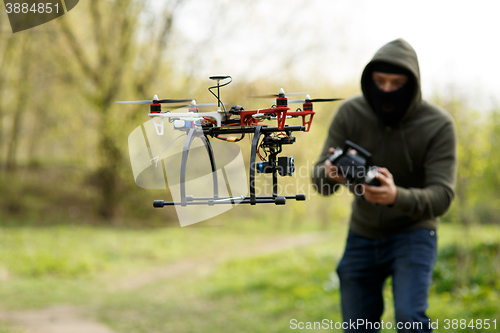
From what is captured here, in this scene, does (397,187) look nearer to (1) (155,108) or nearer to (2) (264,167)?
(2) (264,167)

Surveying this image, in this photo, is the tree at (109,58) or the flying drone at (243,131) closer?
the flying drone at (243,131)

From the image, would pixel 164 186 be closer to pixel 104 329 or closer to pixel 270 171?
pixel 270 171

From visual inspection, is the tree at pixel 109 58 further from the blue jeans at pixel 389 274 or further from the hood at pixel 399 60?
the blue jeans at pixel 389 274

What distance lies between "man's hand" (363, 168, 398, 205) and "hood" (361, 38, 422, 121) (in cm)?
112

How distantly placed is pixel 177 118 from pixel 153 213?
1508 centimetres

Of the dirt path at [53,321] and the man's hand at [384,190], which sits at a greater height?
the man's hand at [384,190]

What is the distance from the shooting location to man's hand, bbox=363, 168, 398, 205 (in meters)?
3.80

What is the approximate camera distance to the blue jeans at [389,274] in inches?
170

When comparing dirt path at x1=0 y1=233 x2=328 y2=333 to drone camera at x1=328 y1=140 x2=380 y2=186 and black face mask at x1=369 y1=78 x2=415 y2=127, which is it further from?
drone camera at x1=328 y1=140 x2=380 y2=186

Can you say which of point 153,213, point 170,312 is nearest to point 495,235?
point 170,312

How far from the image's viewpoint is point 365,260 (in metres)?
5.00

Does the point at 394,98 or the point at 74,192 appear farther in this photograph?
the point at 74,192

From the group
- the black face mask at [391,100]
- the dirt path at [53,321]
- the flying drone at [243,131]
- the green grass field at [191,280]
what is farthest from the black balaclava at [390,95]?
the dirt path at [53,321]

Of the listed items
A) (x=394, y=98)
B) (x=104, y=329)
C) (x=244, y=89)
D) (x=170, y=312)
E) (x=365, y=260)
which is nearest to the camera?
(x=394, y=98)
